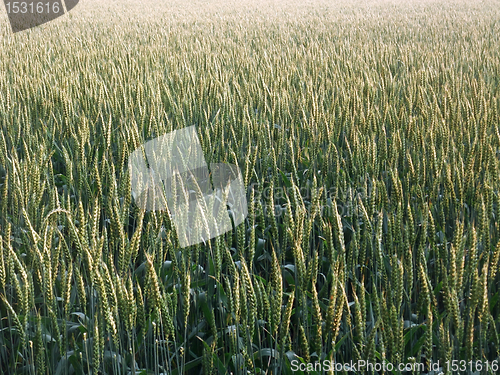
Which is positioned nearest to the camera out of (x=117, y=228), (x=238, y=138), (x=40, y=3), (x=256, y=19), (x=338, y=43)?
(x=117, y=228)

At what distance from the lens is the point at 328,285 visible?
1.62m

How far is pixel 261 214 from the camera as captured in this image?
50.0 inches

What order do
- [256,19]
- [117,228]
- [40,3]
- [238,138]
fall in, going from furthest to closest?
1. [40,3]
2. [256,19]
3. [238,138]
4. [117,228]

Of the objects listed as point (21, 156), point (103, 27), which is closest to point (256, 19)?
point (103, 27)

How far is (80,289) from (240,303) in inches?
12.0

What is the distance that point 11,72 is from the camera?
4.09m

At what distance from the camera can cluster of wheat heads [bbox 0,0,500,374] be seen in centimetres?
97

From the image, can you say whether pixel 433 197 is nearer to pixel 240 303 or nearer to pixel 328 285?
pixel 328 285

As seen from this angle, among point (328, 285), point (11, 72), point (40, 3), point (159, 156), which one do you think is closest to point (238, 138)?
point (159, 156)

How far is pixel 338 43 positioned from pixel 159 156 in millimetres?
4722

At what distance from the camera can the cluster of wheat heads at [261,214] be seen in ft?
3.18

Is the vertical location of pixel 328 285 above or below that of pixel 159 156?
below

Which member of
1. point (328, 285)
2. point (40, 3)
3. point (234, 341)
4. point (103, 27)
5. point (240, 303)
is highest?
point (40, 3)

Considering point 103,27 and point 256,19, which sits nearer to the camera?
point 103,27
